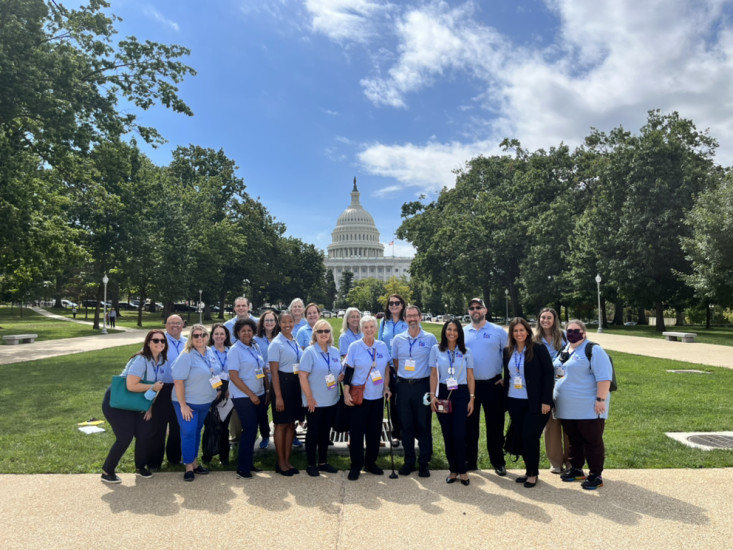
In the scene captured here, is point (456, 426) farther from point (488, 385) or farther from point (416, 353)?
point (416, 353)

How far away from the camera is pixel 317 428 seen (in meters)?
5.79

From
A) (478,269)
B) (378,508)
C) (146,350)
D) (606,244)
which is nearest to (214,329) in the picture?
(146,350)

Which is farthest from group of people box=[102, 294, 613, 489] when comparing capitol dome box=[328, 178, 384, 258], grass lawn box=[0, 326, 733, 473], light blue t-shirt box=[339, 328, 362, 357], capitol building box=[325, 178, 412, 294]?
capitol dome box=[328, 178, 384, 258]

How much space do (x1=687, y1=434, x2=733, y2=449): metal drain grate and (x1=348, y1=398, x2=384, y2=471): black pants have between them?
4311mm

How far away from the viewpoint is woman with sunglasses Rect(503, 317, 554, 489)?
533cm

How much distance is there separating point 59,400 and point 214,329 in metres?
5.99

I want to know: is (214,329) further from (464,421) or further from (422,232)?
(422,232)

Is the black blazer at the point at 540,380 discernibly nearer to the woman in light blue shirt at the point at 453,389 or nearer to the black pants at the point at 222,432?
the woman in light blue shirt at the point at 453,389

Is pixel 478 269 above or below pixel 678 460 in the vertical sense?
above

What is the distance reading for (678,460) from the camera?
6.03m

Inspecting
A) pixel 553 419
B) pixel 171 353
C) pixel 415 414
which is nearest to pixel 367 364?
pixel 415 414

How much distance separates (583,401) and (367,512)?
2480 mm

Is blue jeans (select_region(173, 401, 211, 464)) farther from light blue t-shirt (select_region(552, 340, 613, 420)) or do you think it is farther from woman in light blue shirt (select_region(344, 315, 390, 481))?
light blue t-shirt (select_region(552, 340, 613, 420))

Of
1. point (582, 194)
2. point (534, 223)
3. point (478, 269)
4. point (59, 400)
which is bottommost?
point (59, 400)
